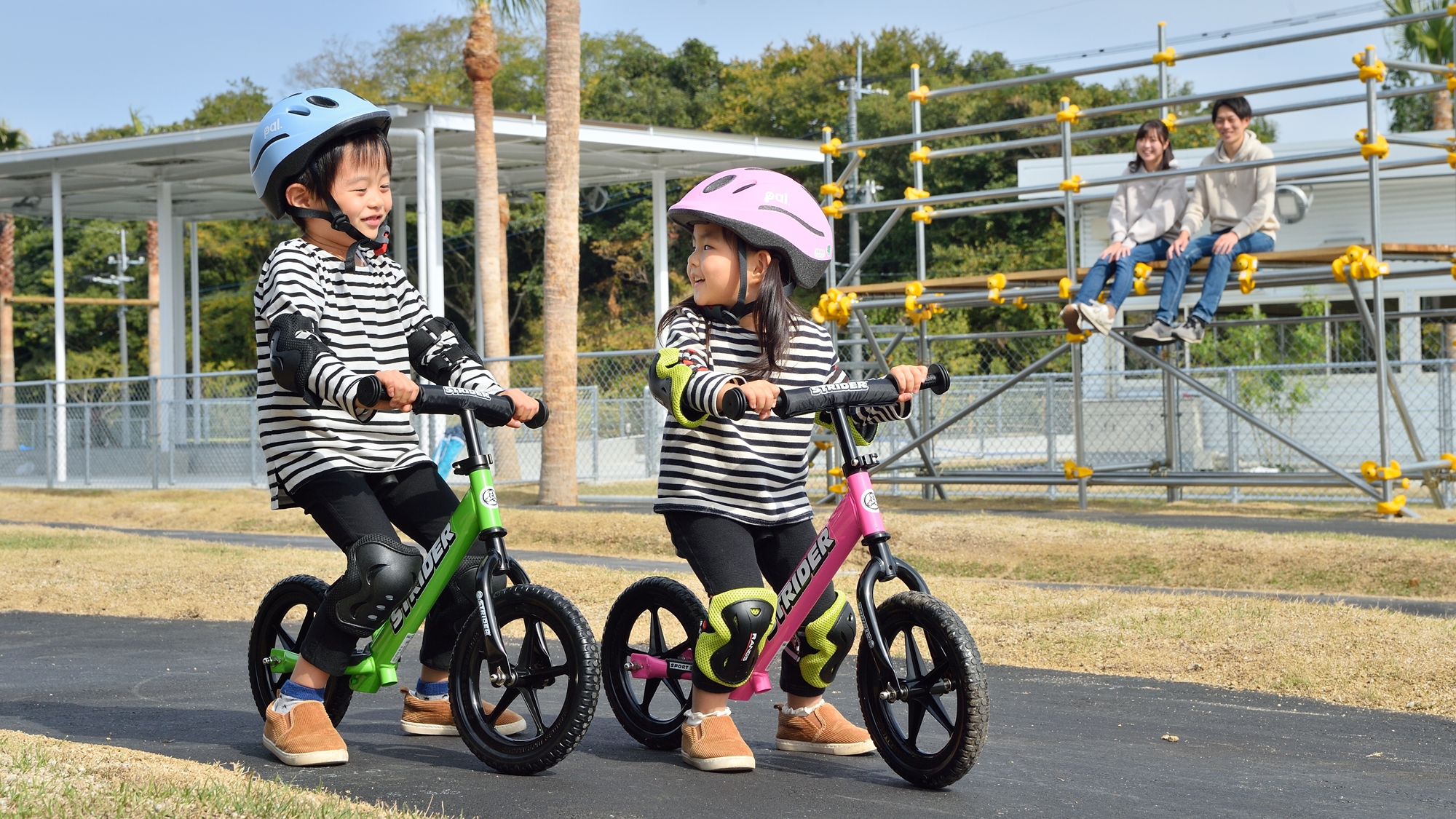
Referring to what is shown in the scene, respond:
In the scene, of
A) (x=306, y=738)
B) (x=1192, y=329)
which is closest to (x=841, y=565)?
(x=306, y=738)

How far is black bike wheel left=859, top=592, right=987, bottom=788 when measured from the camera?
389 centimetres

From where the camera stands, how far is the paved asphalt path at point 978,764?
393 cm

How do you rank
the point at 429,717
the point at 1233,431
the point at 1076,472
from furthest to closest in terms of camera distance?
the point at 1233,431
the point at 1076,472
the point at 429,717

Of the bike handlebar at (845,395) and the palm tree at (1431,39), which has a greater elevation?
the palm tree at (1431,39)

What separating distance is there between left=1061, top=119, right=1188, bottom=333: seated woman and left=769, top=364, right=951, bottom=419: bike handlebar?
7.72 meters

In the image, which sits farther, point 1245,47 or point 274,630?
point 1245,47

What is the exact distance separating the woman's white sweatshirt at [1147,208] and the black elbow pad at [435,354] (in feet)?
26.2

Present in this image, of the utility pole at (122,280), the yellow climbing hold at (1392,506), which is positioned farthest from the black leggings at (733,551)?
the utility pole at (122,280)

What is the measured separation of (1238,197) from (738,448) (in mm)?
8294

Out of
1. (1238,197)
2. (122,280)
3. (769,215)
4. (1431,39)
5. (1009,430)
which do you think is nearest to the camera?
(769,215)

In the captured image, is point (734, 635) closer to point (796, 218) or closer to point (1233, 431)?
point (796, 218)

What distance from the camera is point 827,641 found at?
14.4 feet

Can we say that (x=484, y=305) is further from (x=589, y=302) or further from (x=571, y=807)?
(x=589, y=302)

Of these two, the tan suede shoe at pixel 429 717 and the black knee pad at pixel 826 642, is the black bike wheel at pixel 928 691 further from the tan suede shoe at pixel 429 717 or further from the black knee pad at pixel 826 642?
the tan suede shoe at pixel 429 717
